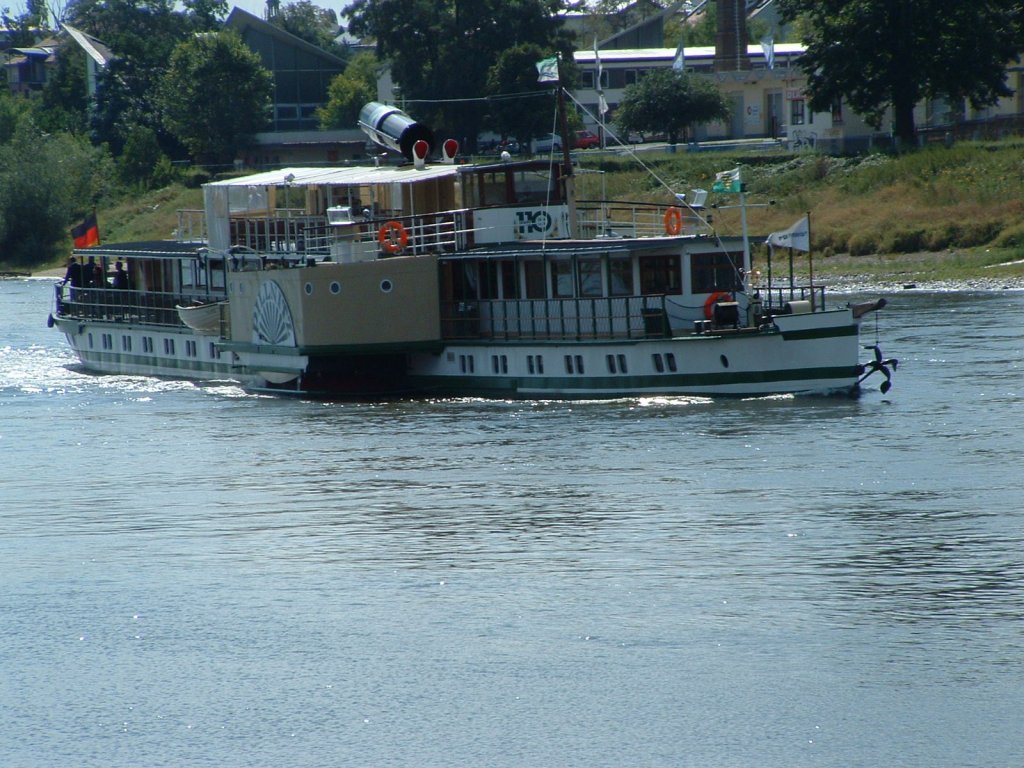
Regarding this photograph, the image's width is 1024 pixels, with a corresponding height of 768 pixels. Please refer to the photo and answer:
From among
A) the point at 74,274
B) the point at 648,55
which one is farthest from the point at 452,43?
the point at 74,274

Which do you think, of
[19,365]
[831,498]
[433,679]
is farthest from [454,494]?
[19,365]

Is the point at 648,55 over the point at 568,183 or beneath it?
over

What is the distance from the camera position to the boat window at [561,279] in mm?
36438

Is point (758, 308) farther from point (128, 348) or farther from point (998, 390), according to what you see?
point (128, 348)

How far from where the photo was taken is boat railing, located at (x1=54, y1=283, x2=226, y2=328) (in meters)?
45.7

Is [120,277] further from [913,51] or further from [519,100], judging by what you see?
[519,100]

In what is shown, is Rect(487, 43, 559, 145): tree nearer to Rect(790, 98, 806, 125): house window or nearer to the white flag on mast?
Rect(790, 98, 806, 125): house window

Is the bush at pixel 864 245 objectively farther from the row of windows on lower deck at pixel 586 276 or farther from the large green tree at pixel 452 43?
the row of windows on lower deck at pixel 586 276

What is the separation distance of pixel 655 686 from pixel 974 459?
484 inches

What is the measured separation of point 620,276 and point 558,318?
1.72 m

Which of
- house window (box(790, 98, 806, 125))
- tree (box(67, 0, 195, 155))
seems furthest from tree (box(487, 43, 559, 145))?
tree (box(67, 0, 195, 155))

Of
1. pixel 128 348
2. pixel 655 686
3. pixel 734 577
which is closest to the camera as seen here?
pixel 655 686

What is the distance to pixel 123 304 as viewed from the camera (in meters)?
48.5

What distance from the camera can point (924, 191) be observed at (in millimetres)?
69812
